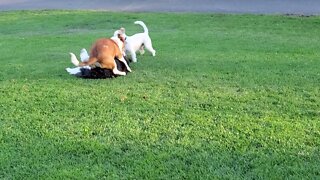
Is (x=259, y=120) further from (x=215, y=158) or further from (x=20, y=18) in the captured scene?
(x=20, y=18)

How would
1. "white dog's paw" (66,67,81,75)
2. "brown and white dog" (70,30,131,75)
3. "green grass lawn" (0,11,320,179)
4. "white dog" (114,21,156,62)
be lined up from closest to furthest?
"green grass lawn" (0,11,320,179) → "brown and white dog" (70,30,131,75) → "white dog's paw" (66,67,81,75) → "white dog" (114,21,156,62)

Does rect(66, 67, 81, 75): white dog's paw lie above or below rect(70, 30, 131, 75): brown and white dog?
below

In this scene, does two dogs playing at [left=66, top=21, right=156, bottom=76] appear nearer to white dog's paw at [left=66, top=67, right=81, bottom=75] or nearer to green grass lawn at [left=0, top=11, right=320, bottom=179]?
white dog's paw at [left=66, top=67, right=81, bottom=75]

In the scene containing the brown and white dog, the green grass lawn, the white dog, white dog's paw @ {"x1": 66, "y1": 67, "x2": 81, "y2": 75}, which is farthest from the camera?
the white dog

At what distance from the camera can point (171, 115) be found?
4.79 meters

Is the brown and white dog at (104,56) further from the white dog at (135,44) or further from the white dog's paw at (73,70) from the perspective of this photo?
the white dog at (135,44)

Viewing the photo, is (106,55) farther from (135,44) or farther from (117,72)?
(135,44)

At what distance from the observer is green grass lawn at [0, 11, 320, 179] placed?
371 cm

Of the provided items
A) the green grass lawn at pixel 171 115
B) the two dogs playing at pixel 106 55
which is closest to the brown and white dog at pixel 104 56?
the two dogs playing at pixel 106 55

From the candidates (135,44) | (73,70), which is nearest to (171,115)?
(73,70)

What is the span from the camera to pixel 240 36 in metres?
10.2

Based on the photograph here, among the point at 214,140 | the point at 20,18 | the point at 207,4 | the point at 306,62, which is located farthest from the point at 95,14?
the point at 214,140

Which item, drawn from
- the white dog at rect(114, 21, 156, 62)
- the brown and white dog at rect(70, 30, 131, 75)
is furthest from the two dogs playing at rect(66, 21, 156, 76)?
the white dog at rect(114, 21, 156, 62)

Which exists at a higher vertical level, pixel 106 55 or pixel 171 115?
pixel 106 55
